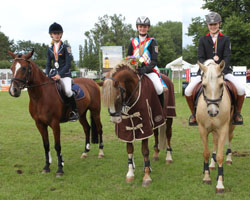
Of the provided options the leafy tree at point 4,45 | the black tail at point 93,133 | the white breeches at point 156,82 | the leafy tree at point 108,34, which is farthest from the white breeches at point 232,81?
the leafy tree at point 4,45

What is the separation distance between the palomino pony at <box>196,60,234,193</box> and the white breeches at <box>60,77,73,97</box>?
2660mm

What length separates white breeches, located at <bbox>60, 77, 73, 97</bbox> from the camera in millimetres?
5707

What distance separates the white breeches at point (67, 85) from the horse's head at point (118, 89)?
5.33 feet

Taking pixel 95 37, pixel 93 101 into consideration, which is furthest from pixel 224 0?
pixel 95 37

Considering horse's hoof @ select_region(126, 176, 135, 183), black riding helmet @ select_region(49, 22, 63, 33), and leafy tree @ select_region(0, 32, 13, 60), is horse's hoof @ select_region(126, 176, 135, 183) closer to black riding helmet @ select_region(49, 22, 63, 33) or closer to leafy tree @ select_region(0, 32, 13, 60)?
black riding helmet @ select_region(49, 22, 63, 33)

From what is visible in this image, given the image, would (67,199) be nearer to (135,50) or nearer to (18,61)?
(18,61)

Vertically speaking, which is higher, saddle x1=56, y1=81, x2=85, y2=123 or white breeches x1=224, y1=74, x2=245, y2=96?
white breeches x1=224, y1=74, x2=245, y2=96

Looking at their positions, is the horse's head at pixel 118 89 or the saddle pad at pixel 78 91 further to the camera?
the saddle pad at pixel 78 91

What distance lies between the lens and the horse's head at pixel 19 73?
4.86m

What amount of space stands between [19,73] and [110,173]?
265cm

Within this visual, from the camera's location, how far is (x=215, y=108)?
4129 millimetres

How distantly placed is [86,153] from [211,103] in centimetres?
381

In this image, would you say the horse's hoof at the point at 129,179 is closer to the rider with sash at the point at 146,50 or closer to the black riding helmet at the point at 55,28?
the rider with sash at the point at 146,50

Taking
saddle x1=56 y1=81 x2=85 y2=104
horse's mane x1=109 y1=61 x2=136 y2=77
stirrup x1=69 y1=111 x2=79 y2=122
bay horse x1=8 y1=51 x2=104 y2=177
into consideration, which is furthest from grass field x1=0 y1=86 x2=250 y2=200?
horse's mane x1=109 y1=61 x2=136 y2=77
